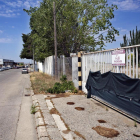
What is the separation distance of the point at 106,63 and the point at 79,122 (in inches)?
108

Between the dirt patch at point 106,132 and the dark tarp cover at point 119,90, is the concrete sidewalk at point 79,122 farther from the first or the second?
the dark tarp cover at point 119,90

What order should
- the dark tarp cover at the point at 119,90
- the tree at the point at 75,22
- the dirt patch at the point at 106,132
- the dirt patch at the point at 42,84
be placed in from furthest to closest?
the tree at the point at 75,22 → the dirt patch at the point at 42,84 → the dark tarp cover at the point at 119,90 → the dirt patch at the point at 106,132

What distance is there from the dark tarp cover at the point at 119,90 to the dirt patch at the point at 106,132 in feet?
3.24

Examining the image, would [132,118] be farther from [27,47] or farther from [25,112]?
[27,47]

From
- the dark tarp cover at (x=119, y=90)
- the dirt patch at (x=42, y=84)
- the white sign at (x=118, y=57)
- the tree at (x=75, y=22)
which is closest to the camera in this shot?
the dark tarp cover at (x=119, y=90)

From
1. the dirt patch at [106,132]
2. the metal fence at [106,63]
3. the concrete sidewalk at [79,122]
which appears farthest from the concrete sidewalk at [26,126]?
the metal fence at [106,63]

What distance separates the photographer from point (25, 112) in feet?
20.4

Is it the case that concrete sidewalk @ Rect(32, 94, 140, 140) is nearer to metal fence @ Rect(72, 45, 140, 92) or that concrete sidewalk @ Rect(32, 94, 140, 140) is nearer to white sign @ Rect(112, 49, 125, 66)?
metal fence @ Rect(72, 45, 140, 92)

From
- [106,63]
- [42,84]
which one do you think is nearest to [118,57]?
[106,63]

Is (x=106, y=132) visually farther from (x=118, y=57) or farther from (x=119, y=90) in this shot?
(x=118, y=57)

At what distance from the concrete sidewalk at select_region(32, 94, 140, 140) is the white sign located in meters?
1.67

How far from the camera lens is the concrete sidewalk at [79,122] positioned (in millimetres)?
3945

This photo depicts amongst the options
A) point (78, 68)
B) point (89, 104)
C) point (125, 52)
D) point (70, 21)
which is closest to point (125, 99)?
point (125, 52)

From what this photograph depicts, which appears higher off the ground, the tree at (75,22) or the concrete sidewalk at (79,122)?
the tree at (75,22)
